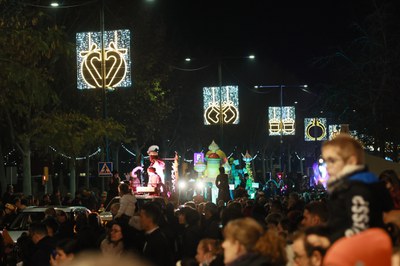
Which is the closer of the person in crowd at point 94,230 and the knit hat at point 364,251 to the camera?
the knit hat at point 364,251

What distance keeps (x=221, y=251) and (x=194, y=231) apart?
131 inches

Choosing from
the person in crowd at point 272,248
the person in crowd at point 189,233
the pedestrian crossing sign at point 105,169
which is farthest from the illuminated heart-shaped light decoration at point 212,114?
the person in crowd at point 272,248

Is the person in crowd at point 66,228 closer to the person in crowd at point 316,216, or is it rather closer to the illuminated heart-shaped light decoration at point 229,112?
the person in crowd at point 316,216

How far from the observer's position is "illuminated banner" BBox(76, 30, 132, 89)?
2900cm

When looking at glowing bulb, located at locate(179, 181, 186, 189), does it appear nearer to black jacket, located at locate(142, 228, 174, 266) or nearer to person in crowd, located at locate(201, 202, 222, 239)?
person in crowd, located at locate(201, 202, 222, 239)

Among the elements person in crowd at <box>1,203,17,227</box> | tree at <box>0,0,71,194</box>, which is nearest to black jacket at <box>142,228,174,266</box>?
tree at <box>0,0,71,194</box>

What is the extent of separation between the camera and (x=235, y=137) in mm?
90438

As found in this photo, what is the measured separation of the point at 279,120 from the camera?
62219 mm

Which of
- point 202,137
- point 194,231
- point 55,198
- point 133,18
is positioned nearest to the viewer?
point 194,231

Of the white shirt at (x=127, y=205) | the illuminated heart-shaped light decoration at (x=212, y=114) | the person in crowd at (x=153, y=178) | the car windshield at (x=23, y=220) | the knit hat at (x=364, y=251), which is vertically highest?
the illuminated heart-shaped light decoration at (x=212, y=114)

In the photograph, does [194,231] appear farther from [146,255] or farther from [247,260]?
[247,260]

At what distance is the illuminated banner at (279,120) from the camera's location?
61.9 m

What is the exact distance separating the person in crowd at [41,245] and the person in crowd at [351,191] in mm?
5969

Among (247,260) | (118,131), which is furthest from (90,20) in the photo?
(247,260)
